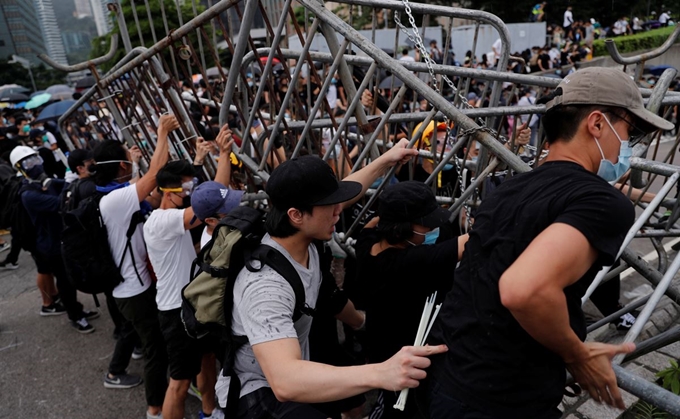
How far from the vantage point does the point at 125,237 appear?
3637 mm

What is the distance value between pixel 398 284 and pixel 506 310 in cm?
108

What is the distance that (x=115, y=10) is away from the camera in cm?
375

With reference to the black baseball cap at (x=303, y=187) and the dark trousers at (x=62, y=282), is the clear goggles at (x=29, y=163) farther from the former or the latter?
the black baseball cap at (x=303, y=187)

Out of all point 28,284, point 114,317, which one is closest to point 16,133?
point 28,284

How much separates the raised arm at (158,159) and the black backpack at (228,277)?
1.42 m

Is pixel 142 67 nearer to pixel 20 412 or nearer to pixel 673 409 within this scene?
pixel 20 412

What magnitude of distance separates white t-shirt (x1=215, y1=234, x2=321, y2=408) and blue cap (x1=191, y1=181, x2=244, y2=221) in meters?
0.88

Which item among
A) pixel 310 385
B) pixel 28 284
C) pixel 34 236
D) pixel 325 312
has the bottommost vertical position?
pixel 28 284

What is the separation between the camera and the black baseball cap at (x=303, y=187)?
1969 mm

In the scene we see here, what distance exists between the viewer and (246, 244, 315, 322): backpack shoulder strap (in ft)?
6.26

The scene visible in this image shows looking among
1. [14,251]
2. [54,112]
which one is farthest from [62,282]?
[54,112]

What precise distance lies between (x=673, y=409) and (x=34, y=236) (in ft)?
18.1

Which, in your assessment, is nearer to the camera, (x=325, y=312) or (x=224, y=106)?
(x=325, y=312)

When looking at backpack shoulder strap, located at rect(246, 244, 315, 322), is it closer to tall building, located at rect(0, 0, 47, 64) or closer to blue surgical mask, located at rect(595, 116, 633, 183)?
blue surgical mask, located at rect(595, 116, 633, 183)
